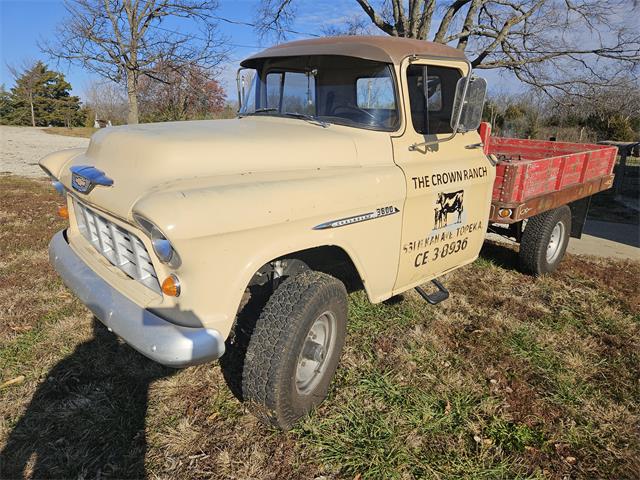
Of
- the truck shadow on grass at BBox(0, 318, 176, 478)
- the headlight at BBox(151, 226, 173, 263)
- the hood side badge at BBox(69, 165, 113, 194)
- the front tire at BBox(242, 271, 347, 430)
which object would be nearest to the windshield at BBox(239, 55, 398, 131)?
the front tire at BBox(242, 271, 347, 430)

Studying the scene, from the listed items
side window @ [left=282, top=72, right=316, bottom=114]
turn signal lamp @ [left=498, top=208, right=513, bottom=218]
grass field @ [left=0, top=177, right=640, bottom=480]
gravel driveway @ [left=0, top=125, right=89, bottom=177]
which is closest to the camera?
grass field @ [left=0, top=177, right=640, bottom=480]

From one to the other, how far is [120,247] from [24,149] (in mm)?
19518

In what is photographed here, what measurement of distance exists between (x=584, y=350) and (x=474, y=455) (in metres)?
1.66

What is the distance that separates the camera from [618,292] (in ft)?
15.5

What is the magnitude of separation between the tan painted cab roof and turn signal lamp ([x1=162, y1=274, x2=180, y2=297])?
1.93 m

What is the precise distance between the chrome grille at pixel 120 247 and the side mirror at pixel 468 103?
2166 mm

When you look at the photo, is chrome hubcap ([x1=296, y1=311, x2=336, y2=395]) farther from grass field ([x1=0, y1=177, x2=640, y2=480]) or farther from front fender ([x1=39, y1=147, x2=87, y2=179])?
front fender ([x1=39, y1=147, x2=87, y2=179])

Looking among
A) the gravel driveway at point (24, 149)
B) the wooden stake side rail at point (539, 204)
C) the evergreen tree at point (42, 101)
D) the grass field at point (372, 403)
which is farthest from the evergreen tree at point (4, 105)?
the wooden stake side rail at point (539, 204)

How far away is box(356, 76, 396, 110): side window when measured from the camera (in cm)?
301

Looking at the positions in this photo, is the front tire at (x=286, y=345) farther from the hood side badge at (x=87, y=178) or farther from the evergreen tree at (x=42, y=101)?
the evergreen tree at (x=42, y=101)

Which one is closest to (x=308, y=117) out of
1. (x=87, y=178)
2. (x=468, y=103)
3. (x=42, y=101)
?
(x=468, y=103)

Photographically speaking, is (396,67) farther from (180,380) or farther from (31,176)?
(31,176)

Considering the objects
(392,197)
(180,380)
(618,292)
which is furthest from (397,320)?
(618,292)

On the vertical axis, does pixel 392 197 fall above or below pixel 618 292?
above
